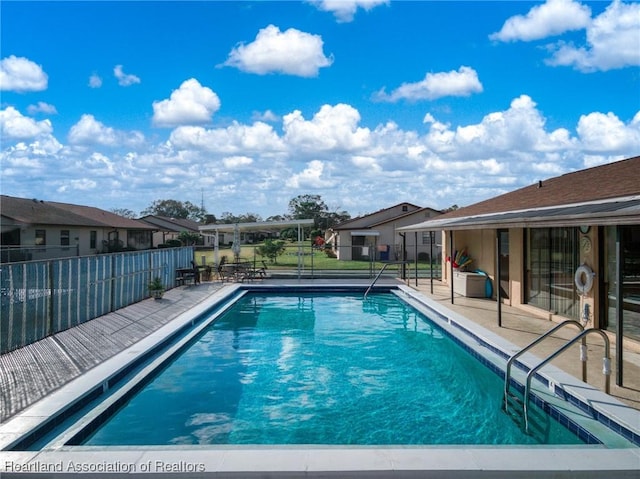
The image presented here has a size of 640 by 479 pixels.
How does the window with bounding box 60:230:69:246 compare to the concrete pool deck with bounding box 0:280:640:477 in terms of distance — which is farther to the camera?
the window with bounding box 60:230:69:246

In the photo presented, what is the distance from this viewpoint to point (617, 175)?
394 inches

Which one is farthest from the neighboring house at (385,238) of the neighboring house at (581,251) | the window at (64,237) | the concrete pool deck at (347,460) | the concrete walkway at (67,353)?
the concrete pool deck at (347,460)

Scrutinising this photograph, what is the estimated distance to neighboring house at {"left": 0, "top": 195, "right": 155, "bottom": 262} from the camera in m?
24.2

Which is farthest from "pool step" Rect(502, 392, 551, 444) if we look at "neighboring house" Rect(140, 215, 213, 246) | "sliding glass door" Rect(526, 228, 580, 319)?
"neighboring house" Rect(140, 215, 213, 246)

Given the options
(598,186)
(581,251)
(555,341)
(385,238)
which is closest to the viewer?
(555,341)

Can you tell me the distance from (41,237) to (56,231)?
4.30 feet

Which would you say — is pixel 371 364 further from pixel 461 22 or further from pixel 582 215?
pixel 461 22

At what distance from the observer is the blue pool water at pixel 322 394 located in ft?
17.9

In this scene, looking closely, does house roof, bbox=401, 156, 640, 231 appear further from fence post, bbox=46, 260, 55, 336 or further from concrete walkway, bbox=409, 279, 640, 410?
fence post, bbox=46, 260, 55, 336

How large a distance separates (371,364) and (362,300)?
7.68 meters

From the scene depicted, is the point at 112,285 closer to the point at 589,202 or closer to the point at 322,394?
the point at 322,394

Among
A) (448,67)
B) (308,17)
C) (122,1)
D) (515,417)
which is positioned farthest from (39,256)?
(515,417)

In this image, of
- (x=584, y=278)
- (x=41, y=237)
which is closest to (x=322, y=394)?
(x=584, y=278)

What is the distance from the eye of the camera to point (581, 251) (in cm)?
891
